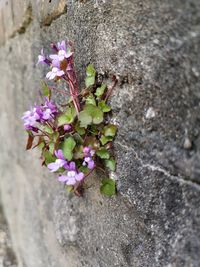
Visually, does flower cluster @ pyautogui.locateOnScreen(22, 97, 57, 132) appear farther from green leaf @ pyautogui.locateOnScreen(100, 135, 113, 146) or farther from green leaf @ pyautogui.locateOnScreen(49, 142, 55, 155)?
green leaf @ pyautogui.locateOnScreen(100, 135, 113, 146)

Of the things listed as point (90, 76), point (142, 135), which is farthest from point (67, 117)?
point (142, 135)

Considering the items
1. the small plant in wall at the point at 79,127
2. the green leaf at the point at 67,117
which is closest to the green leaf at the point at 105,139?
the small plant in wall at the point at 79,127

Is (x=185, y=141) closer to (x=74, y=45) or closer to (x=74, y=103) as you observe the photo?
(x=74, y=103)

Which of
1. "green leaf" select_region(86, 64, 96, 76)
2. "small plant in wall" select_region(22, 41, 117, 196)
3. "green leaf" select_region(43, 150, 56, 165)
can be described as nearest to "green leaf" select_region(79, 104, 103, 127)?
"small plant in wall" select_region(22, 41, 117, 196)

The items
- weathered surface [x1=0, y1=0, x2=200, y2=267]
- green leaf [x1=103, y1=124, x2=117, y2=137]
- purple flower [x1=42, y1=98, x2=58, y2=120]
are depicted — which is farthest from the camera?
purple flower [x1=42, y1=98, x2=58, y2=120]

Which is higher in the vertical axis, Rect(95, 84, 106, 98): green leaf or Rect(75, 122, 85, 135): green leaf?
Rect(95, 84, 106, 98): green leaf

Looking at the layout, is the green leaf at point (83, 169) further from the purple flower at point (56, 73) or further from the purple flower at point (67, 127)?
the purple flower at point (56, 73)
